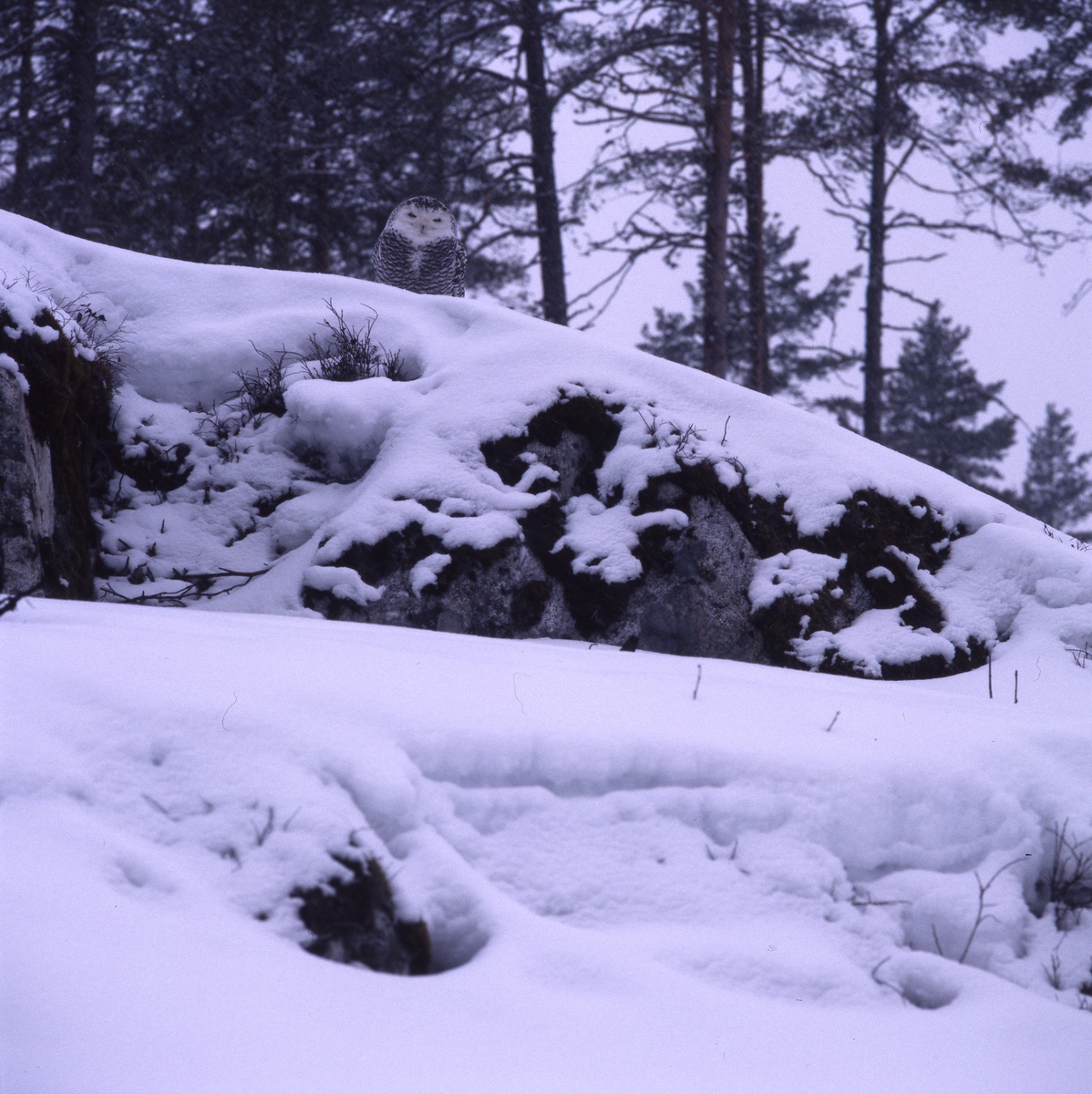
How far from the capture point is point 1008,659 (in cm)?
396

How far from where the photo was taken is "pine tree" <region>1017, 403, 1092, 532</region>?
31.7 meters

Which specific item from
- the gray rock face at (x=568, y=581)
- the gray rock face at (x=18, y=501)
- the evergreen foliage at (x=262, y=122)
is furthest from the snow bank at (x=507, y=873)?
the evergreen foliage at (x=262, y=122)

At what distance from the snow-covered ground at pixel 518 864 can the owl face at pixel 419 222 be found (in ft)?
18.5

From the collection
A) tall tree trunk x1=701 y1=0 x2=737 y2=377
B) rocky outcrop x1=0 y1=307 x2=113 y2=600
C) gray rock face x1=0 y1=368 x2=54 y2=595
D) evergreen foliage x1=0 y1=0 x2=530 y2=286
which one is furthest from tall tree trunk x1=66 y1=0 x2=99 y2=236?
gray rock face x1=0 y1=368 x2=54 y2=595

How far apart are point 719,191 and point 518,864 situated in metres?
8.99

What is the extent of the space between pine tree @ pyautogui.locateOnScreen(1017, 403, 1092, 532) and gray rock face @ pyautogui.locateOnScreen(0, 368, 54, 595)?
32.5m

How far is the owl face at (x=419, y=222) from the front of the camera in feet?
25.8

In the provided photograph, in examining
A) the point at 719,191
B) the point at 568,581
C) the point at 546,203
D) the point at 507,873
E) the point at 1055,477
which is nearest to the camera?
the point at 507,873

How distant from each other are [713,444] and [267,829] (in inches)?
134

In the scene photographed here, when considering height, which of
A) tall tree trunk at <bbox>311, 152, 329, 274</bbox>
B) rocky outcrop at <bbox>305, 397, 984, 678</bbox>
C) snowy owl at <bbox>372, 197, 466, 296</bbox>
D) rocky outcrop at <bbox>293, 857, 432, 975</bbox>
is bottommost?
rocky outcrop at <bbox>293, 857, 432, 975</bbox>

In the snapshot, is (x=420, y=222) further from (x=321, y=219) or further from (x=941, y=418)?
(x=941, y=418)

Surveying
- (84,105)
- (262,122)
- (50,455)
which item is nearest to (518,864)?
(50,455)

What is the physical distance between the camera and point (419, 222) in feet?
26.0

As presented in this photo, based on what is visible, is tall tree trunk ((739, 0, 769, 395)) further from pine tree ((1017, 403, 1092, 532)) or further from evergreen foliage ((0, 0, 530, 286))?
pine tree ((1017, 403, 1092, 532))
